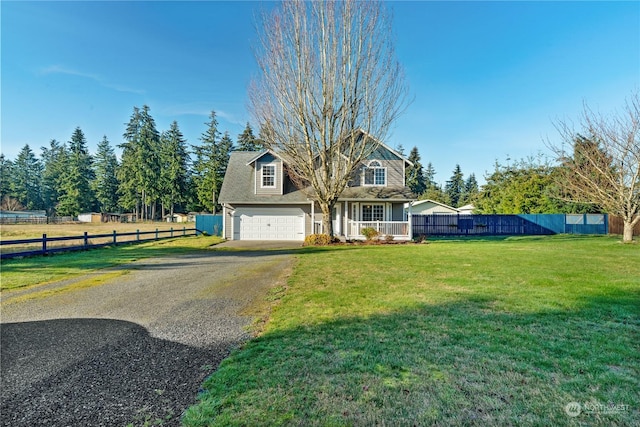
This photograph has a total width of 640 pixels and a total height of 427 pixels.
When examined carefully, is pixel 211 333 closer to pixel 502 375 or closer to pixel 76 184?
pixel 502 375

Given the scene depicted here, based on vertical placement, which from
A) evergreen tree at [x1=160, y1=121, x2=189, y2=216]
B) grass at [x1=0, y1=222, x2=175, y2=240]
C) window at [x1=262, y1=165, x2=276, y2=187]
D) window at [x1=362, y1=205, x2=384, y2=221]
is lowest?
grass at [x1=0, y1=222, x2=175, y2=240]

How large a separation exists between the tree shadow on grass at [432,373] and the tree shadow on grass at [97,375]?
321mm

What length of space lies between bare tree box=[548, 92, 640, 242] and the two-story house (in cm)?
942

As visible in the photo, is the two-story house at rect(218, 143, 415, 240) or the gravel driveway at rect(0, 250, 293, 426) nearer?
the gravel driveway at rect(0, 250, 293, 426)

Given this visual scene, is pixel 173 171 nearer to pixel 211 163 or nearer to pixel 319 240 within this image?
pixel 211 163

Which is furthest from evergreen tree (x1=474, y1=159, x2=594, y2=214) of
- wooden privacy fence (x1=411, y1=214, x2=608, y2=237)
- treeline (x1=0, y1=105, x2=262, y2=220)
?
treeline (x1=0, y1=105, x2=262, y2=220)

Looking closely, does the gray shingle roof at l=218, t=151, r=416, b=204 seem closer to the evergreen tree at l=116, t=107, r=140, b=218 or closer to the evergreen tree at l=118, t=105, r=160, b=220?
the evergreen tree at l=118, t=105, r=160, b=220

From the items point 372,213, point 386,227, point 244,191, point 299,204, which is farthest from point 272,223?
point 386,227

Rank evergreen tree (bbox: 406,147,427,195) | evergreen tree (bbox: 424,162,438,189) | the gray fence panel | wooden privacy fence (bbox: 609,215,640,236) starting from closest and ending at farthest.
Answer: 1. wooden privacy fence (bbox: 609,215,640,236)
2. the gray fence panel
3. evergreen tree (bbox: 406,147,427,195)
4. evergreen tree (bbox: 424,162,438,189)

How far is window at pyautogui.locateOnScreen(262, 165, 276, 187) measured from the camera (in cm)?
1966

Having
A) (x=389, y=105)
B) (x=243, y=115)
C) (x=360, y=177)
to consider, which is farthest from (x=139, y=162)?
(x=389, y=105)

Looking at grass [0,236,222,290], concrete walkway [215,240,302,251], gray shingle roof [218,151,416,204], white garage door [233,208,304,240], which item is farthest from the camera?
white garage door [233,208,304,240]

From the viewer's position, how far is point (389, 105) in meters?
16.6

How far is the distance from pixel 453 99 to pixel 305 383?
1796cm
